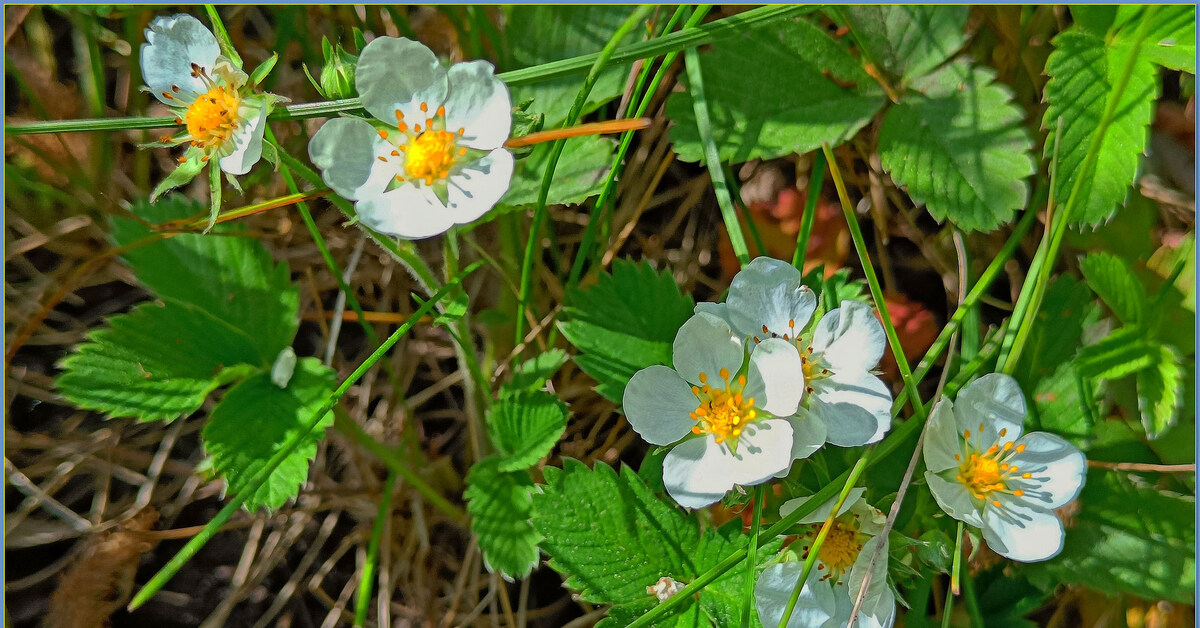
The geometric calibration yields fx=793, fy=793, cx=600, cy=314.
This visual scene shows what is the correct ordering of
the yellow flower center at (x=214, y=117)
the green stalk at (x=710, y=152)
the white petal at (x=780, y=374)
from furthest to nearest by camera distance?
the green stalk at (x=710, y=152) → the yellow flower center at (x=214, y=117) → the white petal at (x=780, y=374)

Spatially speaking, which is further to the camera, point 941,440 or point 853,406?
point 941,440

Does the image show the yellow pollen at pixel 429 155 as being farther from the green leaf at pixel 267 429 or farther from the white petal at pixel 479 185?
the green leaf at pixel 267 429

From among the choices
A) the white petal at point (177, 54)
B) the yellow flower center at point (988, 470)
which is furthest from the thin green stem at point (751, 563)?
the white petal at point (177, 54)

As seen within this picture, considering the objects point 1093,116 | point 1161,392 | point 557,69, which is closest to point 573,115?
point 557,69

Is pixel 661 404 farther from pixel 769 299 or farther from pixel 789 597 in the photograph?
pixel 789 597

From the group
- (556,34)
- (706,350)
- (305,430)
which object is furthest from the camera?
(556,34)

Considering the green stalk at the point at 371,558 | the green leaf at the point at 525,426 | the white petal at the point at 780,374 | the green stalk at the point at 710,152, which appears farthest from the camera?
the green stalk at the point at 371,558

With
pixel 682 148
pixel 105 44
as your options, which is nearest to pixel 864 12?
pixel 682 148
